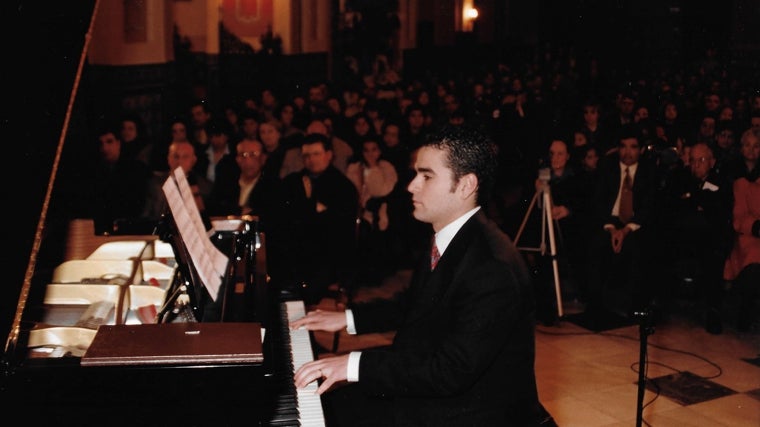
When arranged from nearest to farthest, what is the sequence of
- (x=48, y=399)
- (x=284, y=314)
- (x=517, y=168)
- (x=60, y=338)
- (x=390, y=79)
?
1. (x=48, y=399)
2. (x=60, y=338)
3. (x=284, y=314)
4. (x=517, y=168)
5. (x=390, y=79)

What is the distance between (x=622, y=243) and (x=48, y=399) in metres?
4.65

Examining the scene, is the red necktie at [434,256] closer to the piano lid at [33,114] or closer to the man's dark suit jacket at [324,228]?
the piano lid at [33,114]

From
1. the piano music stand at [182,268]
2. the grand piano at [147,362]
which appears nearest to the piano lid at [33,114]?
the grand piano at [147,362]

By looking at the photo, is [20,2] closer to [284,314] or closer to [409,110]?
[284,314]

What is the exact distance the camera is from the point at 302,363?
2.36m

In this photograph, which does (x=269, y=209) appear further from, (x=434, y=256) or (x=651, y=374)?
(x=434, y=256)

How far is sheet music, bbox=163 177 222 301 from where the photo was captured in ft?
8.24

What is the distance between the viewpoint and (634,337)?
5.29 m

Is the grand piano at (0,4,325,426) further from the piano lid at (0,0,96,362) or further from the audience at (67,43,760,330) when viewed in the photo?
the audience at (67,43,760,330)

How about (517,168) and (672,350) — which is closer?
(672,350)

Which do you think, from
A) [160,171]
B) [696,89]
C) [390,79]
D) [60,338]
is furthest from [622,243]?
[390,79]

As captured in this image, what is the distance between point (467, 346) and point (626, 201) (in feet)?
13.6

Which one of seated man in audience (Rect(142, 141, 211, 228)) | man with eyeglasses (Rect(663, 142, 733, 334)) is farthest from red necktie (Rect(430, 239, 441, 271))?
man with eyeglasses (Rect(663, 142, 733, 334))

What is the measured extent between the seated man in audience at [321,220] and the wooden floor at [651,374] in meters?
0.35
